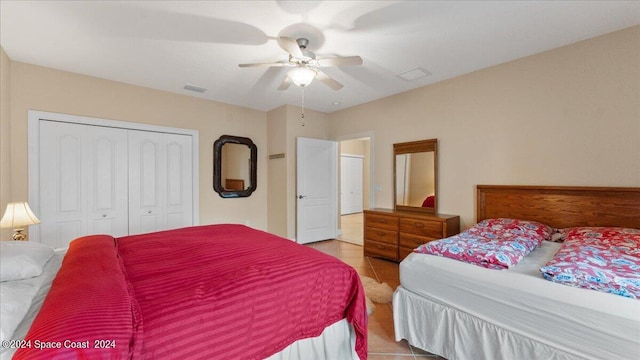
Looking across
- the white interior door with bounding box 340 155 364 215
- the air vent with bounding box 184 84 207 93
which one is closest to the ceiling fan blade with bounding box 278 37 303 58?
the air vent with bounding box 184 84 207 93

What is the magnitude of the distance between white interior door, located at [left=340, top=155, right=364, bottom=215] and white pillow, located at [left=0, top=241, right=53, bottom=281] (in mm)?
6815

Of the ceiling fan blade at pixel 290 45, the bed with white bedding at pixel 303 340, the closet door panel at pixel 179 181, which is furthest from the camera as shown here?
the closet door panel at pixel 179 181

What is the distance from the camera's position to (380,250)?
3.85 m

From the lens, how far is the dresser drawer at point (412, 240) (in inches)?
132

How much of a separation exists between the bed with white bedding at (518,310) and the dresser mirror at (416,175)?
1.54 metres

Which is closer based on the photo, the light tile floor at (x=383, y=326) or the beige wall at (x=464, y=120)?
the light tile floor at (x=383, y=326)

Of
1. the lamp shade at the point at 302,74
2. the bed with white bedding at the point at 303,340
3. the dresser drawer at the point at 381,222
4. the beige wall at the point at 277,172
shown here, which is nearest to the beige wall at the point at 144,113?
the beige wall at the point at 277,172

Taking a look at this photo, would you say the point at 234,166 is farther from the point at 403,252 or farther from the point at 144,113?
the point at 403,252

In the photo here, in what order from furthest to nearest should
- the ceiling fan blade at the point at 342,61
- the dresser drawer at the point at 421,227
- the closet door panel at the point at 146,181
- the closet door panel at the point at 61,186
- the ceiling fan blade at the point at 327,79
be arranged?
the closet door panel at the point at 146,181 → the dresser drawer at the point at 421,227 → the closet door panel at the point at 61,186 → the ceiling fan blade at the point at 327,79 → the ceiling fan blade at the point at 342,61

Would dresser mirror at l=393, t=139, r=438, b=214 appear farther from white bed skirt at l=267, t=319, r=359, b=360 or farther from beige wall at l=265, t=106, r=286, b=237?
white bed skirt at l=267, t=319, r=359, b=360

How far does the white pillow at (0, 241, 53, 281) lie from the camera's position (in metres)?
1.29

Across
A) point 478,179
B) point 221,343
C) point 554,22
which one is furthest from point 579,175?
point 221,343

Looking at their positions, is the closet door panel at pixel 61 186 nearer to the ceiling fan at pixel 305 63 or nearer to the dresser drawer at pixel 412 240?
the ceiling fan at pixel 305 63

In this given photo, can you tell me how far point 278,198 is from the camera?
15.7 ft
